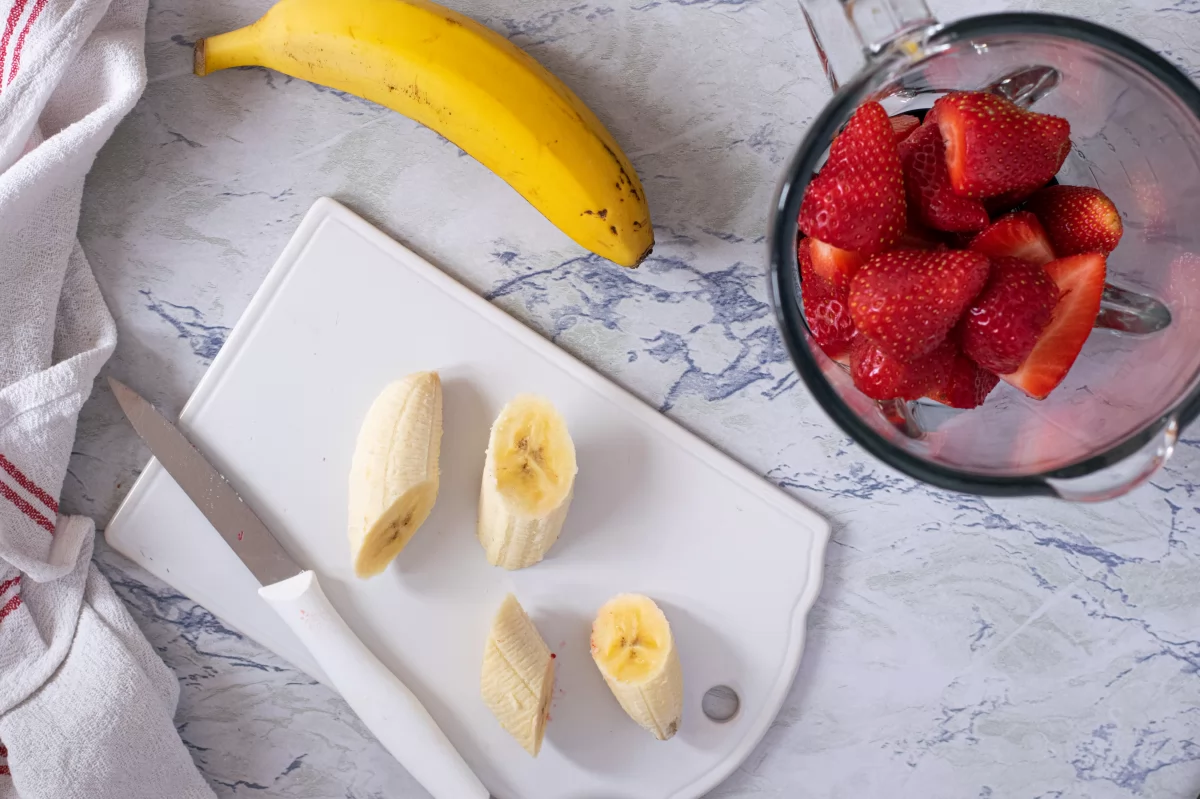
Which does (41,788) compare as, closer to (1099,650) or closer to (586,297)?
(586,297)

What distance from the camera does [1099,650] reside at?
1021mm

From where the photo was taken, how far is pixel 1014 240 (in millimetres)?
686

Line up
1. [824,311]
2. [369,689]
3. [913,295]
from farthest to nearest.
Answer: [369,689] → [824,311] → [913,295]

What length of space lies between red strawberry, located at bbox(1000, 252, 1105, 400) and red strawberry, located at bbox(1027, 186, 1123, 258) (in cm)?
2

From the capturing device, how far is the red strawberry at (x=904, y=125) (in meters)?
0.75

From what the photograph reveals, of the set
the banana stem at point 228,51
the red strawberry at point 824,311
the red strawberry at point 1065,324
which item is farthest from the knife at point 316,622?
the red strawberry at point 1065,324

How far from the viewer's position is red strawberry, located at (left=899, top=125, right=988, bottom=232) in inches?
27.2

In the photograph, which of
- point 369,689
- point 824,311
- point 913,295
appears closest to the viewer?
point 913,295

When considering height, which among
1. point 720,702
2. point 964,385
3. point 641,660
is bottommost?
point 720,702

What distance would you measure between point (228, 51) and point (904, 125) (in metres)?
0.71

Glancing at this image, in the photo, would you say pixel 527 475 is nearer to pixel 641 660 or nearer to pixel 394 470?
pixel 394 470

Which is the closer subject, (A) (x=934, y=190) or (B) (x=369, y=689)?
(A) (x=934, y=190)

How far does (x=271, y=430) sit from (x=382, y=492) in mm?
205

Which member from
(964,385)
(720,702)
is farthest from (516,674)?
(964,385)
